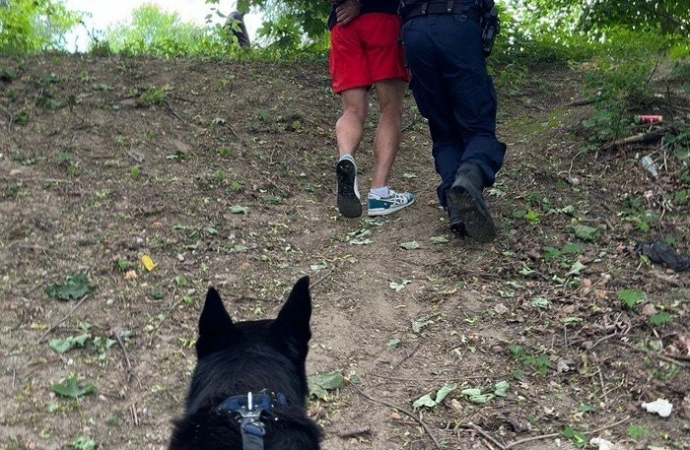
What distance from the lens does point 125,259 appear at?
17.3ft

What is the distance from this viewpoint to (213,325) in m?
2.90

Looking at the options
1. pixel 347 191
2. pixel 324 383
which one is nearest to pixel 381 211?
pixel 347 191

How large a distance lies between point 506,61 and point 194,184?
4846 mm

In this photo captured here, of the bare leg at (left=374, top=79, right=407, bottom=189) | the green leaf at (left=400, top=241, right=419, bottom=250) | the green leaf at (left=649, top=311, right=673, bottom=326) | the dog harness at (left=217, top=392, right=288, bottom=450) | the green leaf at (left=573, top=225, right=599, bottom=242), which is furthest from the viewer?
the bare leg at (left=374, top=79, right=407, bottom=189)

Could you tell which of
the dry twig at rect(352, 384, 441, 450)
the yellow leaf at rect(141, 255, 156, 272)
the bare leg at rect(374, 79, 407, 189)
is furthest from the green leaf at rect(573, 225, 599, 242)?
the yellow leaf at rect(141, 255, 156, 272)

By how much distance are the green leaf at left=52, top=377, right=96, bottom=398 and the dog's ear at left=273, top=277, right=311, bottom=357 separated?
166cm

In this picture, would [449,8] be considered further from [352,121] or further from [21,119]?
[21,119]

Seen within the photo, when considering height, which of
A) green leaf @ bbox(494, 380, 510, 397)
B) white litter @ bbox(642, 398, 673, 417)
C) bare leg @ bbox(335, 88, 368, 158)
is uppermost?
bare leg @ bbox(335, 88, 368, 158)

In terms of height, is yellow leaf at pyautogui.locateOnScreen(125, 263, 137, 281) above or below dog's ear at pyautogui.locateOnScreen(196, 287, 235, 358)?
below

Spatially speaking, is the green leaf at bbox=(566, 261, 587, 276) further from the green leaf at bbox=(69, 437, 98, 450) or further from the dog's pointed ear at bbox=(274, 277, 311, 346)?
the green leaf at bbox=(69, 437, 98, 450)

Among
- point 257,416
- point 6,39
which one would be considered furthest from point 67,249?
point 6,39

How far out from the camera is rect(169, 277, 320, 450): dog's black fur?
263 cm

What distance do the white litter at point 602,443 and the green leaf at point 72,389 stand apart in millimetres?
2510

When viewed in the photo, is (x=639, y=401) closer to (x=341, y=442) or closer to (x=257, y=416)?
(x=341, y=442)
